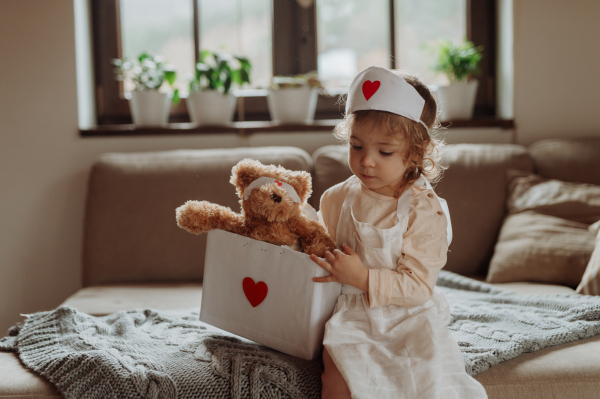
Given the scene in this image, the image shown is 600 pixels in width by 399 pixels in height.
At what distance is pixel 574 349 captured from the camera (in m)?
1.08

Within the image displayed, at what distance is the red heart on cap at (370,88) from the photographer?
1002mm

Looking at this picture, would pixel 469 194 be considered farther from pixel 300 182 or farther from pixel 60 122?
pixel 60 122

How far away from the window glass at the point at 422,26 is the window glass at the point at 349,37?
6 centimetres

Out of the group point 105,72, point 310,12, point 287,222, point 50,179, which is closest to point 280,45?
point 310,12

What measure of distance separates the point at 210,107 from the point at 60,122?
0.55m

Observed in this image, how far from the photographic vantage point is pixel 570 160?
1715 millimetres

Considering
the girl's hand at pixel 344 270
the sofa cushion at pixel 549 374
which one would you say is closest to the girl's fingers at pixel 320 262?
the girl's hand at pixel 344 270

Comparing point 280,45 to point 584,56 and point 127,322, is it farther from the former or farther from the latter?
point 127,322

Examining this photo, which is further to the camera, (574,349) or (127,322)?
(127,322)

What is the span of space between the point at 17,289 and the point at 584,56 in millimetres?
2277

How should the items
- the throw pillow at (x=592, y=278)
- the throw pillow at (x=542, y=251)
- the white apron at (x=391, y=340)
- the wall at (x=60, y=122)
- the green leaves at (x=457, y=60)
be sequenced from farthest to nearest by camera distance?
the green leaves at (x=457, y=60) < the wall at (x=60, y=122) < the throw pillow at (x=542, y=251) < the throw pillow at (x=592, y=278) < the white apron at (x=391, y=340)

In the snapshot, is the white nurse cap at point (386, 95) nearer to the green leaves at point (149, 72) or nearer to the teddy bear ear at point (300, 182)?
the teddy bear ear at point (300, 182)

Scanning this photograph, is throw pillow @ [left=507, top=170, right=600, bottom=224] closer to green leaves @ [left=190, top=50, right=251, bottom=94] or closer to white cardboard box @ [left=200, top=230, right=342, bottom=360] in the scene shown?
white cardboard box @ [left=200, top=230, right=342, bottom=360]

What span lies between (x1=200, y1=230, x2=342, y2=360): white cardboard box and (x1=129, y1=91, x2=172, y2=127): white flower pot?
3.61 feet
